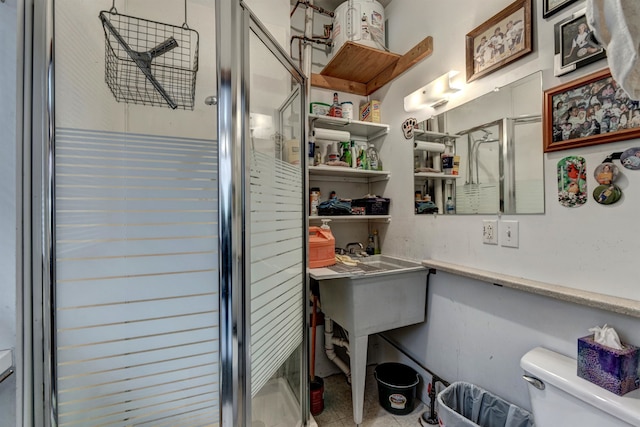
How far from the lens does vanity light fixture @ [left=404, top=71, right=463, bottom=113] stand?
145 centimetres

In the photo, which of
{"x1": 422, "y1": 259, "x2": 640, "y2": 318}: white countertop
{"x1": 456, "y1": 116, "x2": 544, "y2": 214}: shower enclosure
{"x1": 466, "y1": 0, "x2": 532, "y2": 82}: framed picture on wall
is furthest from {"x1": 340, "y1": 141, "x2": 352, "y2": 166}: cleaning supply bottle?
{"x1": 422, "y1": 259, "x2": 640, "y2": 318}: white countertop

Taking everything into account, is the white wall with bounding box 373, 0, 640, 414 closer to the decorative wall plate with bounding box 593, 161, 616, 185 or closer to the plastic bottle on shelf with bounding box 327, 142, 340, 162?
the decorative wall plate with bounding box 593, 161, 616, 185

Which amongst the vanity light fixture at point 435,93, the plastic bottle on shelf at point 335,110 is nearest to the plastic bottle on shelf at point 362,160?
the plastic bottle on shelf at point 335,110

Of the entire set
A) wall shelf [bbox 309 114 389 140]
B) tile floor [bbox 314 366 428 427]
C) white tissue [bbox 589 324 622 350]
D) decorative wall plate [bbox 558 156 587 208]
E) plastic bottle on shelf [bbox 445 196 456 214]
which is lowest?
tile floor [bbox 314 366 428 427]

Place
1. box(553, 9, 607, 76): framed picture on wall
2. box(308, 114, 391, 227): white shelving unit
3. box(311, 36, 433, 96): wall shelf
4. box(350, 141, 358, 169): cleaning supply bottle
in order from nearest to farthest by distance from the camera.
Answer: box(553, 9, 607, 76): framed picture on wall < box(311, 36, 433, 96): wall shelf < box(308, 114, 391, 227): white shelving unit < box(350, 141, 358, 169): cleaning supply bottle

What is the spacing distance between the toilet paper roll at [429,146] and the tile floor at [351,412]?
156cm

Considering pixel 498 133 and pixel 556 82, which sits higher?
pixel 556 82

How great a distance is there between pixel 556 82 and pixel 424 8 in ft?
3.31

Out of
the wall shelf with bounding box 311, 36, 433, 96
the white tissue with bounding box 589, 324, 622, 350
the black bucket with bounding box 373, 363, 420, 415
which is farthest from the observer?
the wall shelf with bounding box 311, 36, 433, 96

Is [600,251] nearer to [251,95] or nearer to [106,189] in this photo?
[251,95]

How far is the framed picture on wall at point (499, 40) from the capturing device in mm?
1141

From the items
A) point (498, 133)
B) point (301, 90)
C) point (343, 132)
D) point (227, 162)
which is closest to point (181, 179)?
point (227, 162)

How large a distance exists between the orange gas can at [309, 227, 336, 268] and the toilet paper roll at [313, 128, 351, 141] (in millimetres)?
634

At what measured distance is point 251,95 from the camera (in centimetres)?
103
